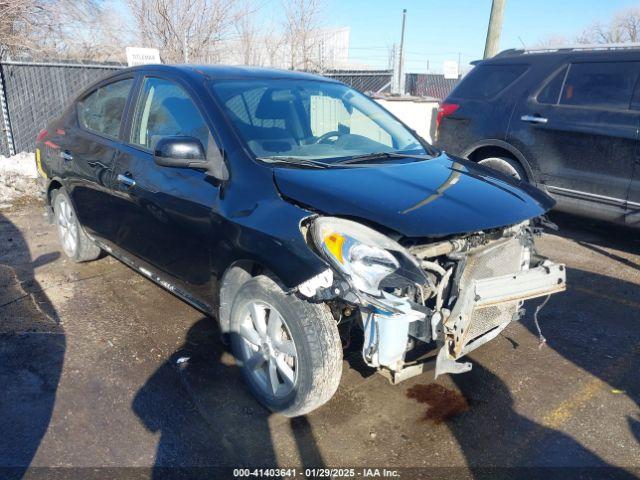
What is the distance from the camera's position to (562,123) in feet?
19.1

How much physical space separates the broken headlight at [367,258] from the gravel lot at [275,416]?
3.06ft

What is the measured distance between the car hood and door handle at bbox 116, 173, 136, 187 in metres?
1.30

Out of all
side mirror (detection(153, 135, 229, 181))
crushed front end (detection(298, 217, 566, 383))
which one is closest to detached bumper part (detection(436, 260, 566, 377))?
crushed front end (detection(298, 217, 566, 383))

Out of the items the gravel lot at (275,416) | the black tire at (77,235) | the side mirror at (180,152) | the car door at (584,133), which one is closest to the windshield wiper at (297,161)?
the side mirror at (180,152)

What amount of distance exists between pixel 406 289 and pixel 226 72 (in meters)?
2.10

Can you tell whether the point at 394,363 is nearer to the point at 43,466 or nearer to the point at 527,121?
the point at 43,466

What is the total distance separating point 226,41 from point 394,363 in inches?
593

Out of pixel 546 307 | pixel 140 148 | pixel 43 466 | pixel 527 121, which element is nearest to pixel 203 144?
pixel 140 148

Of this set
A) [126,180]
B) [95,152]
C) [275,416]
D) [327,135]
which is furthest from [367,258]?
[95,152]

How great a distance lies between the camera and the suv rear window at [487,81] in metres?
6.45

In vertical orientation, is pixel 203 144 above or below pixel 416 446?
above

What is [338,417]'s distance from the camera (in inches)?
119

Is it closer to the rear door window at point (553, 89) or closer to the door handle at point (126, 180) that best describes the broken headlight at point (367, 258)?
the door handle at point (126, 180)

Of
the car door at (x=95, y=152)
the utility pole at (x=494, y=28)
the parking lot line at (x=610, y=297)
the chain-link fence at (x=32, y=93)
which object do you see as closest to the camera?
the car door at (x=95, y=152)
